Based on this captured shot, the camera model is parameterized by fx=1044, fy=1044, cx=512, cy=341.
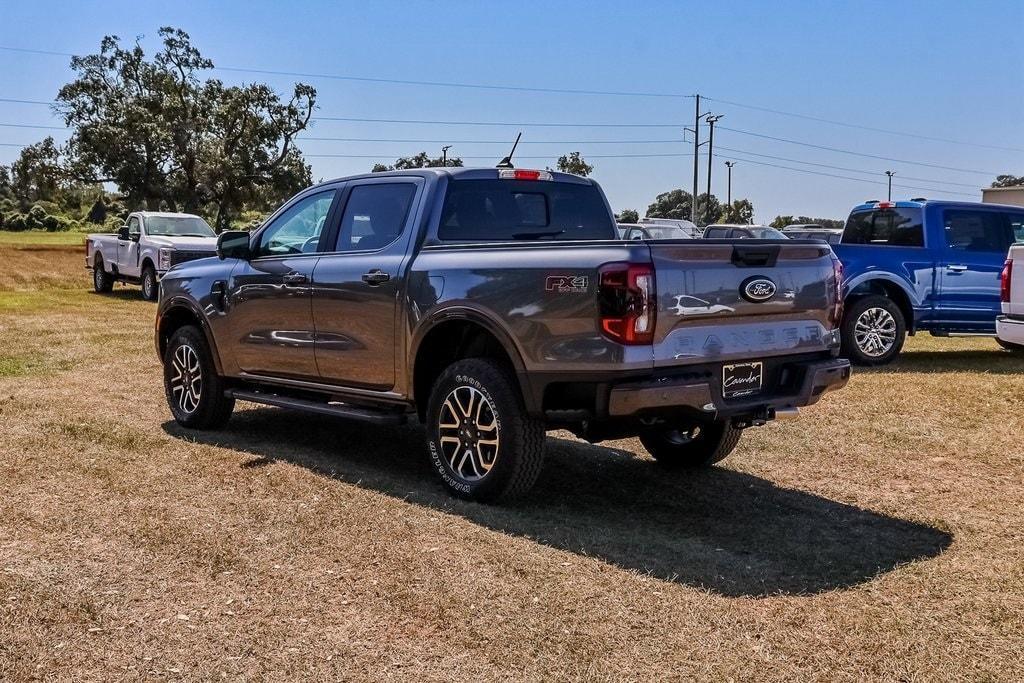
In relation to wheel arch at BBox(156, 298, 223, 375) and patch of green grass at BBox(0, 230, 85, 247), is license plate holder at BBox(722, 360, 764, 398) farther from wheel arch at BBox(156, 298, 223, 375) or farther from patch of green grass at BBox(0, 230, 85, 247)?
patch of green grass at BBox(0, 230, 85, 247)

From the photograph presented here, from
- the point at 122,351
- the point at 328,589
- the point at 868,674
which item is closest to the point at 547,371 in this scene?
the point at 328,589

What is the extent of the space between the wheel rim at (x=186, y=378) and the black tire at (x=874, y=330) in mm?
7516

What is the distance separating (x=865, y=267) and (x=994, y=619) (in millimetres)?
8749

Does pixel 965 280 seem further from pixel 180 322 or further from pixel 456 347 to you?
pixel 180 322

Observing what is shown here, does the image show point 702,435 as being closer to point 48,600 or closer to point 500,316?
point 500,316

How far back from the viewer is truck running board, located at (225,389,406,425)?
20.9 feet

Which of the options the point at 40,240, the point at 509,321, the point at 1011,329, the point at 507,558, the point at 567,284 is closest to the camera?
the point at 507,558

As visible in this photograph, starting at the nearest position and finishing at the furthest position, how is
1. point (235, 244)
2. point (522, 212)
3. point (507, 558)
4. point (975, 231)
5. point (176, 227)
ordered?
1. point (507, 558)
2. point (522, 212)
3. point (235, 244)
4. point (975, 231)
5. point (176, 227)

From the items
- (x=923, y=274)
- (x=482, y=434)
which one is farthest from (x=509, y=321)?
(x=923, y=274)

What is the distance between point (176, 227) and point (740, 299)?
19793 millimetres

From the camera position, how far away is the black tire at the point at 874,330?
12.1 meters

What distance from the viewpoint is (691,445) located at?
6.84m

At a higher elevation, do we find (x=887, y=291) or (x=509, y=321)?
(x=887, y=291)

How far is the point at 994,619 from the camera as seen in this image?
4129 millimetres
